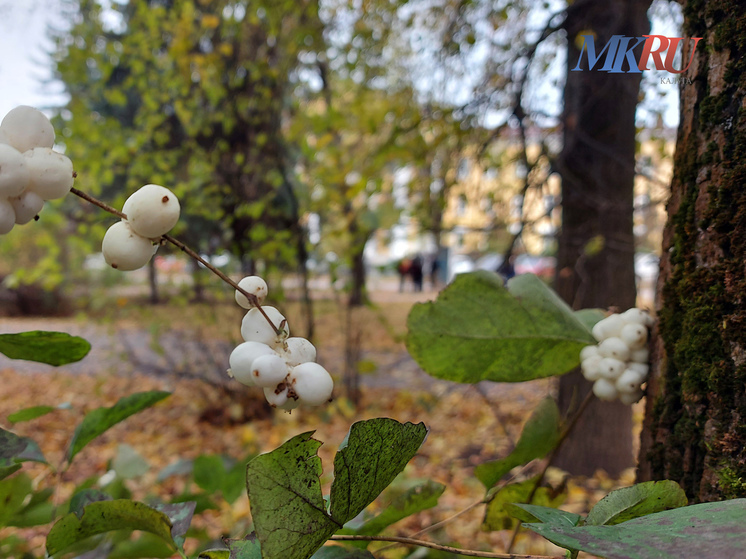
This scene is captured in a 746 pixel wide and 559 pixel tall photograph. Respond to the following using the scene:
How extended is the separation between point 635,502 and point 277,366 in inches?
11.1

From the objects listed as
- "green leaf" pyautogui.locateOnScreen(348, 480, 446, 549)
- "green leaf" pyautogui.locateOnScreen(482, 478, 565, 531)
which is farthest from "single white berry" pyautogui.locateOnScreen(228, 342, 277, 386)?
"green leaf" pyautogui.locateOnScreen(482, 478, 565, 531)

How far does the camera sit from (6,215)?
0.29 m

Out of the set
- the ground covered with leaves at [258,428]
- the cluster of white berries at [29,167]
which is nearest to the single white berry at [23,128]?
the cluster of white berries at [29,167]

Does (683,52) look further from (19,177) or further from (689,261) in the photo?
(19,177)

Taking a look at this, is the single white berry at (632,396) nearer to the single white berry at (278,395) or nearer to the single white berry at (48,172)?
the single white berry at (278,395)

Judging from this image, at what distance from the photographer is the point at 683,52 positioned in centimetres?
60

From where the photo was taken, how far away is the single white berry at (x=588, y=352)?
1.86 feet

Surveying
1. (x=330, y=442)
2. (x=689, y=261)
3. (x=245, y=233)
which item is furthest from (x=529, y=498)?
(x=245, y=233)

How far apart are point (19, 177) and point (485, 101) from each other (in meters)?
2.37

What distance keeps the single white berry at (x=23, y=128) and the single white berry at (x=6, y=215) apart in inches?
1.6

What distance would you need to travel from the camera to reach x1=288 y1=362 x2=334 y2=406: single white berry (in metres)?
0.30

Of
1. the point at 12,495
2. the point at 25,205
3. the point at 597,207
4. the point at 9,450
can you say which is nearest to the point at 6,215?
the point at 25,205

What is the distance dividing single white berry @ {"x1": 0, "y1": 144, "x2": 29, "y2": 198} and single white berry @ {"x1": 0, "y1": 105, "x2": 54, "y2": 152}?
0.01 metres

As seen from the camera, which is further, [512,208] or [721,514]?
[512,208]
